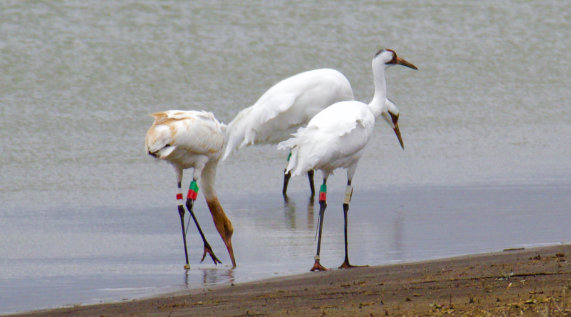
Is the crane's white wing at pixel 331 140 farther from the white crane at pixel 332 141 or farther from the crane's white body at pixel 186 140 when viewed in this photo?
the crane's white body at pixel 186 140

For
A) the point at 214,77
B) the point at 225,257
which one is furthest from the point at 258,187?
the point at 214,77

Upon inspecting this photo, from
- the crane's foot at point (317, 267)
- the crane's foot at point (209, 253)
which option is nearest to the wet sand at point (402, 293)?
the crane's foot at point (317, 267)

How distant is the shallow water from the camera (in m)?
9.84

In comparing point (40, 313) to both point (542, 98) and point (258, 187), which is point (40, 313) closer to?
point (258, 187)

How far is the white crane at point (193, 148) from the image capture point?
1030 centimetres

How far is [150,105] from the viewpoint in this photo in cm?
2033

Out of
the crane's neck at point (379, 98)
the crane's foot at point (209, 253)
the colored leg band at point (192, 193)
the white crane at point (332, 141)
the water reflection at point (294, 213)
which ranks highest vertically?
the crane's neck at point (379, 98)

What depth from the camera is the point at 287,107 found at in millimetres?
12969

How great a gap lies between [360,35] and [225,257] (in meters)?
17.9

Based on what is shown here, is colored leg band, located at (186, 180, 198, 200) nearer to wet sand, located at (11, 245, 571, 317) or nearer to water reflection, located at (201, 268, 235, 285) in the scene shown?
water reflection, located at (201, 268, 235, 285)

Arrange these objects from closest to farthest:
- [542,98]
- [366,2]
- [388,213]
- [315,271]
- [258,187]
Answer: [315,271] → [388,213] → [258,187] → [542,98] → [366,2]

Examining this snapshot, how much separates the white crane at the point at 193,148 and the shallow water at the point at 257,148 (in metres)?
0.31

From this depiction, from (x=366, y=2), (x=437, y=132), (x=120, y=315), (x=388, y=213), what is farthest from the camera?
(x=366, y=2)

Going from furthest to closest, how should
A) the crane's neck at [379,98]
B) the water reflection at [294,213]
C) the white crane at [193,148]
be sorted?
the water reflection at [294,213] → the crane's neck at [379,98] → the white crane at [193,148]
